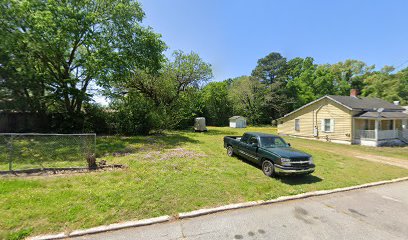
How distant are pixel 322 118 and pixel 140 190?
20.0 meters

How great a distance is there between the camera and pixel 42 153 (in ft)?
27.5

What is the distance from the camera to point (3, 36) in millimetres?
11570

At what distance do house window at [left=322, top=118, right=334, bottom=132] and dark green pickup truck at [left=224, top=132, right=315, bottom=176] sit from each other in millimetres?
13892

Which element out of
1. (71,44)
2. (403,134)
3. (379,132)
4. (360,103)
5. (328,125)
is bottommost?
(403,134)

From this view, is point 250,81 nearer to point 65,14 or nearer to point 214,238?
point 65,14

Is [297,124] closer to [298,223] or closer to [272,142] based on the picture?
[272,142]

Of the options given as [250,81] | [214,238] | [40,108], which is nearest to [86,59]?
[40,108]

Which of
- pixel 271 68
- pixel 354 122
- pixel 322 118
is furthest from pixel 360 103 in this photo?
pixel 271 68

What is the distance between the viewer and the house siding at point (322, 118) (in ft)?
55.8

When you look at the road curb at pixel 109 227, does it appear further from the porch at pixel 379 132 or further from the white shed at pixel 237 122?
the white shed at pixel 237 122

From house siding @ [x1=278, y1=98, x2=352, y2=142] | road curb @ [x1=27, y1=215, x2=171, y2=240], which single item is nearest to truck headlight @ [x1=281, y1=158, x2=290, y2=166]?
road curb @ [x1=27, y1=215, x2=171, y2=240]

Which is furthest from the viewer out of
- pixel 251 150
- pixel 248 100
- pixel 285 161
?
pixel 248 100

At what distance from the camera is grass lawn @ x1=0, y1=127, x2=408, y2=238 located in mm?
3773

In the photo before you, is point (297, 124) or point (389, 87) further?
point (389, 87)
